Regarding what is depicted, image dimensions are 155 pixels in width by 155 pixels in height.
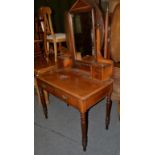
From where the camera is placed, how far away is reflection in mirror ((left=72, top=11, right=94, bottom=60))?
1.75 metres

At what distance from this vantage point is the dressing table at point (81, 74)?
1572 millimetres

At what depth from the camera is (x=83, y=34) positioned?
1.84m

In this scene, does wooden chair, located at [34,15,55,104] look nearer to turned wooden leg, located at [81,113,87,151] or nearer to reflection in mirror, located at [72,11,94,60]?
reflection in mirror, located at [72,11,94,60]

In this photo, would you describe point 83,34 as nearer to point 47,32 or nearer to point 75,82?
point 75,82

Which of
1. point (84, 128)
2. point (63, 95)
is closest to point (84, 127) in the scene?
point (84, 128)

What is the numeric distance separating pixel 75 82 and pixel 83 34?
46cm

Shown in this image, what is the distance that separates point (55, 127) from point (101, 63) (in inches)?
35.9

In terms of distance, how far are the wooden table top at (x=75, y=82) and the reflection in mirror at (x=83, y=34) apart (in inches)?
7.4

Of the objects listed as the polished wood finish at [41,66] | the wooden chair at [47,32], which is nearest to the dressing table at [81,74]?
the polished wood finish at [41,66]

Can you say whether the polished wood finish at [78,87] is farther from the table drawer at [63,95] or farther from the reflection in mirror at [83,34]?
the reflection in mirror at [83,34]

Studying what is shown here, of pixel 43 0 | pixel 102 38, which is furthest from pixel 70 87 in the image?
pixel 43 0
